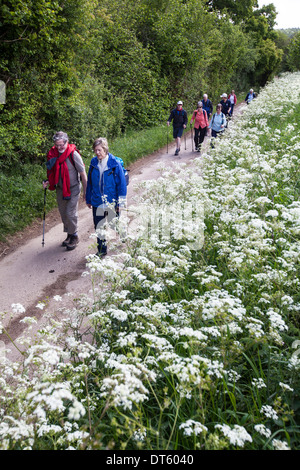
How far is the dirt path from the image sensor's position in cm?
534

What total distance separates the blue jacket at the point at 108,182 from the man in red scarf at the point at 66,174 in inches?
12.7

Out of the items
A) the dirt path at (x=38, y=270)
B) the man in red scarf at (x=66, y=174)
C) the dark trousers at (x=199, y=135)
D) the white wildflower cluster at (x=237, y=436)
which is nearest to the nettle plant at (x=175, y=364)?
the white wildflower cluster at (x=237, y=436)

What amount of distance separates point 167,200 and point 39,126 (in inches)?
237

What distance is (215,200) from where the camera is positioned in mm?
5801

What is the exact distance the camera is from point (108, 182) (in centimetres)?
605

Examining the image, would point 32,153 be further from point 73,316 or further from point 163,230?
point 73,316

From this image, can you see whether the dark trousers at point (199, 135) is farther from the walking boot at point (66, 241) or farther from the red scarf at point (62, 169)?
the walking boot at point (66, 241)

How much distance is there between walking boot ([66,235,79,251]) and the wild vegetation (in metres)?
1.60

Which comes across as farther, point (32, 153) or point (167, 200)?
point (32, 153)

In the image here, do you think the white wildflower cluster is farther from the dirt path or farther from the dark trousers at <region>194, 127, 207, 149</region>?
the dark trousers at <region>194, 127, 207, 149</region>

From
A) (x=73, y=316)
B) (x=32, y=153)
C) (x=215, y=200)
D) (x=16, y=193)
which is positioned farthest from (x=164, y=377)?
(x=32, y=153)

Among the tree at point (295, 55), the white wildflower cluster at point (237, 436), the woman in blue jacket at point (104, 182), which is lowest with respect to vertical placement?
the white wildflower cluster at point (237, 436)

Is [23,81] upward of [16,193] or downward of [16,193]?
upward

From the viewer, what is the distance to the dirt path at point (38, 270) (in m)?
5.34
